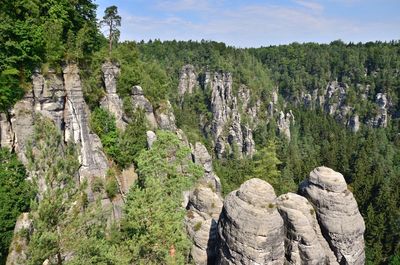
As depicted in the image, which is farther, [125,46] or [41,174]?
[125,46]

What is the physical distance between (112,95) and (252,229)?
788 inches

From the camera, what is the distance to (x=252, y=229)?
19797mm

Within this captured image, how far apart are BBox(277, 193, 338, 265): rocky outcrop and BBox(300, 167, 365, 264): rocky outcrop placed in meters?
0.65

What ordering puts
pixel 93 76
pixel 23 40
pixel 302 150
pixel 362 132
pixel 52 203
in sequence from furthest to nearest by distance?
1. pixel 362 132
2. pixel 302 150
3. pixel 93 76
4. pixel 23 40
5. pixel 52 203

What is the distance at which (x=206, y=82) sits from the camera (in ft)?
469

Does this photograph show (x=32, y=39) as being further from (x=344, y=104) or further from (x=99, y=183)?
(x=344, y=104)

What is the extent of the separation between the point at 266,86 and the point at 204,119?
3893 centimetres

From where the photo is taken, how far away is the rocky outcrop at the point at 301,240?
20.9m

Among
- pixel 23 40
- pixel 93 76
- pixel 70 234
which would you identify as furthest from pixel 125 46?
pixel 70 234

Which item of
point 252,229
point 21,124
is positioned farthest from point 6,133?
point 252,229

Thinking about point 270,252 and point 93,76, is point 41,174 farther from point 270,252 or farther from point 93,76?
point 93,76

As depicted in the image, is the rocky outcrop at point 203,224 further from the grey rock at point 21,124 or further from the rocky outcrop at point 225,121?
the rocky outcrop at point 225,121

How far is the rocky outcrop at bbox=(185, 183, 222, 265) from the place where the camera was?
23172 mm

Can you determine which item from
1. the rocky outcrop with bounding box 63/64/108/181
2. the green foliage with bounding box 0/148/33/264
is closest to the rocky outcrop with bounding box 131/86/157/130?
the rocky outcrop with bounding box 63/64/108/181
